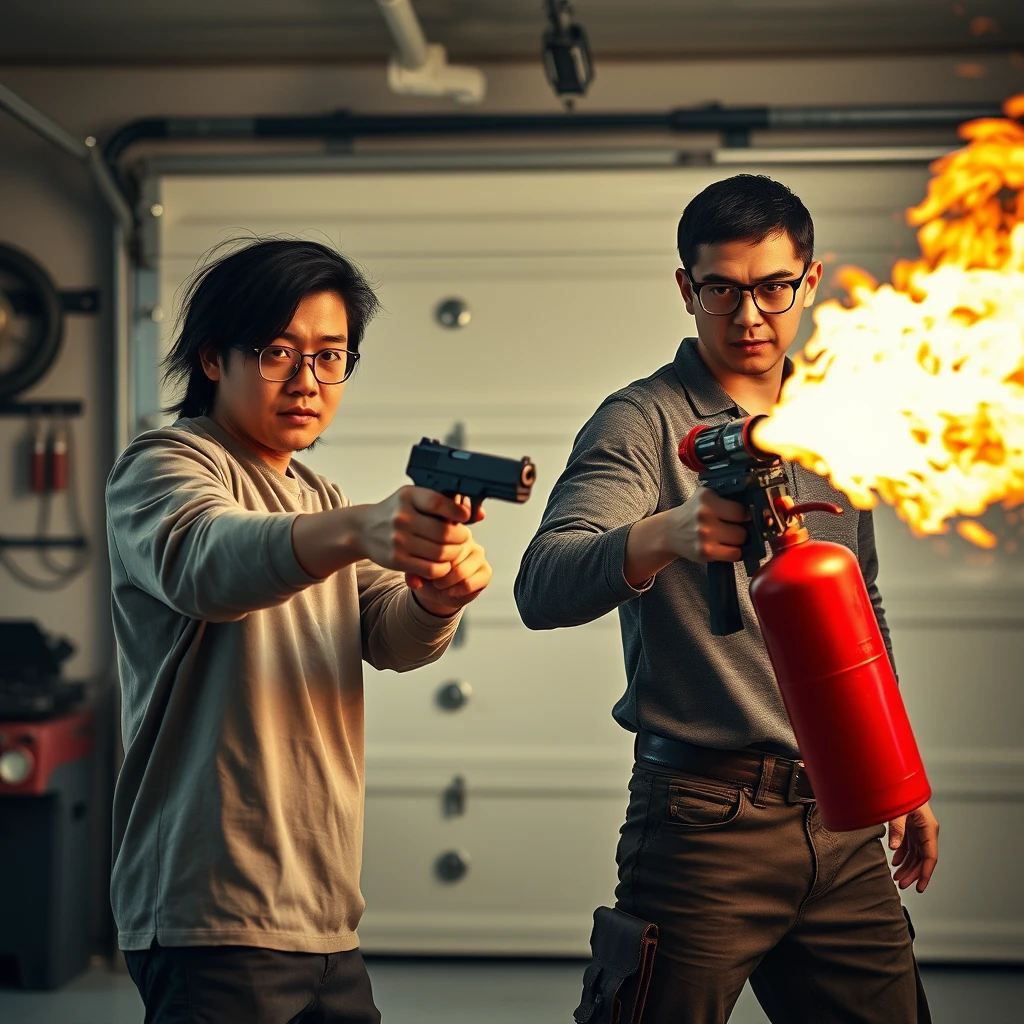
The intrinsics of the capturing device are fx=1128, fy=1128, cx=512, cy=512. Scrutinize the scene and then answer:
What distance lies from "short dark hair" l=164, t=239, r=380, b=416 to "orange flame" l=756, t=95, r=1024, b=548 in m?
0.65

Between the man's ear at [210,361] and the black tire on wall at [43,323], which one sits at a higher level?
the black tire on wall at [43,323]

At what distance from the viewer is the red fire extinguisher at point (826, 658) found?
1.38 metres

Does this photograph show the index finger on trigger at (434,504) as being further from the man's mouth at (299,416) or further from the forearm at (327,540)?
the man's mouth at (299,416)

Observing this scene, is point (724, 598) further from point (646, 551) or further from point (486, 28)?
point (486, 28)

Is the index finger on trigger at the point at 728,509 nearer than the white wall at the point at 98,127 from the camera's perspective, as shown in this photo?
Yes

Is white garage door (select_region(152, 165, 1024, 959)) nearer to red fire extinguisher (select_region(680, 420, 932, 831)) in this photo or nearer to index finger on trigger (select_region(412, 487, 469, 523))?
red fire extinguisher (select_region(680, 420, 932, 831))

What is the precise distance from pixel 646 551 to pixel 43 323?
11.2 feet

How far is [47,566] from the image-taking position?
13.8 ft

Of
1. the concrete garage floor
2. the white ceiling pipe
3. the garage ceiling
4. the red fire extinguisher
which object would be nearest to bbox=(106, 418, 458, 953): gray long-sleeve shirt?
the red fire extinguisher

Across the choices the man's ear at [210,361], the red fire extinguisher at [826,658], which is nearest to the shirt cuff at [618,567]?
the red fire extinguisher at [826,658]

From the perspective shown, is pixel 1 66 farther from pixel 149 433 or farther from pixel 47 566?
pixel 149 433

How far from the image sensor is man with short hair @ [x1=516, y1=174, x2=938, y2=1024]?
1615mm

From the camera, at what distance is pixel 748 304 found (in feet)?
5.66

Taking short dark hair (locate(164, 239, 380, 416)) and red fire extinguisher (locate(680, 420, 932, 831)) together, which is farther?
short dark hair (locate(164, 239, 380, 416))
